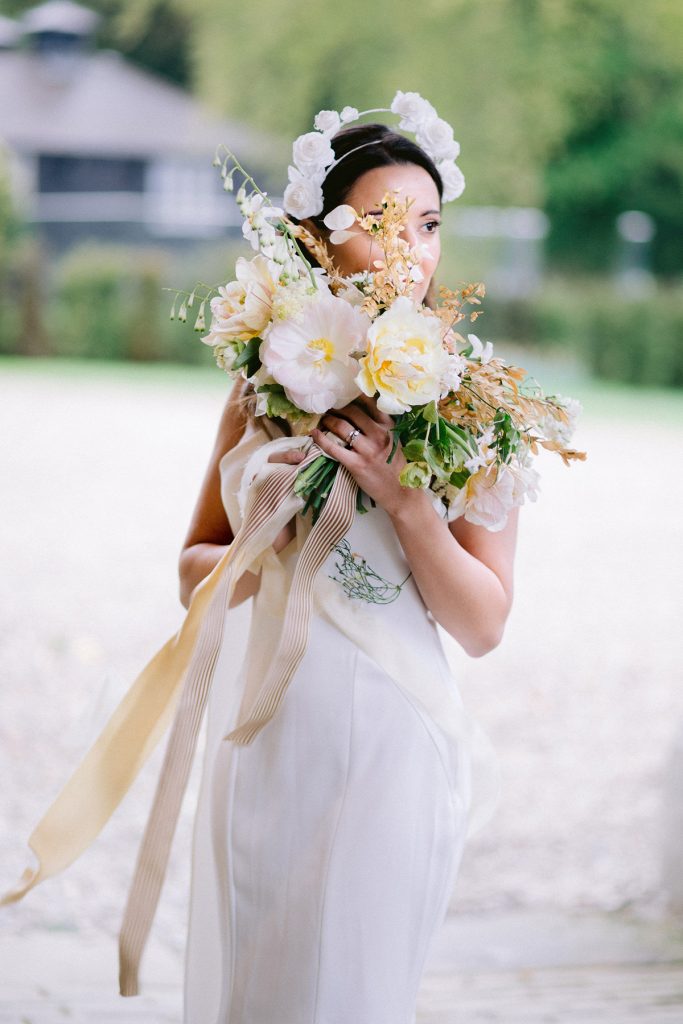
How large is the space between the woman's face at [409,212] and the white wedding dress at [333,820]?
29 cm

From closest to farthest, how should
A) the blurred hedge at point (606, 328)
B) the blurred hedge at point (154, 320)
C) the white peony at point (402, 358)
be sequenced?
the white peony at point (402, 358), the blurred hedge at point (154, 320), the blurred hedge at point (606, 328)

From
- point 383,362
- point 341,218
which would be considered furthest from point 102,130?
point 383,362

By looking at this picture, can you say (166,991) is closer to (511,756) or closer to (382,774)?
(382,774)

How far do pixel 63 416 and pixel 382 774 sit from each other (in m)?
14.4

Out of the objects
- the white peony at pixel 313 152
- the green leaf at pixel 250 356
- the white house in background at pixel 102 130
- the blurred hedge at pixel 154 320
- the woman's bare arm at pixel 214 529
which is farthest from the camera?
the white house in background at pixel 102 130

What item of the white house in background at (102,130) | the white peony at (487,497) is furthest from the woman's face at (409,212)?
the white house in background at (102,130)

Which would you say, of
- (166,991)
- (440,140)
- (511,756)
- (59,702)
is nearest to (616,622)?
(511,756)

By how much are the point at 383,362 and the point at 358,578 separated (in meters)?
0.37

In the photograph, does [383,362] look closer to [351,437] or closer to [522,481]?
[351,437]

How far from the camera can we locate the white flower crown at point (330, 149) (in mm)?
1931

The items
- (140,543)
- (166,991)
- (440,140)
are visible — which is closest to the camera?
(440,140)

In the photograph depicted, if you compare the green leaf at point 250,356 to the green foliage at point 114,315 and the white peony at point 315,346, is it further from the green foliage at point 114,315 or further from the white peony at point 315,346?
the green foliage at point 114,315

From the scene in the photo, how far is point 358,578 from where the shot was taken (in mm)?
1926

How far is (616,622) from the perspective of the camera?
28.6 feet
